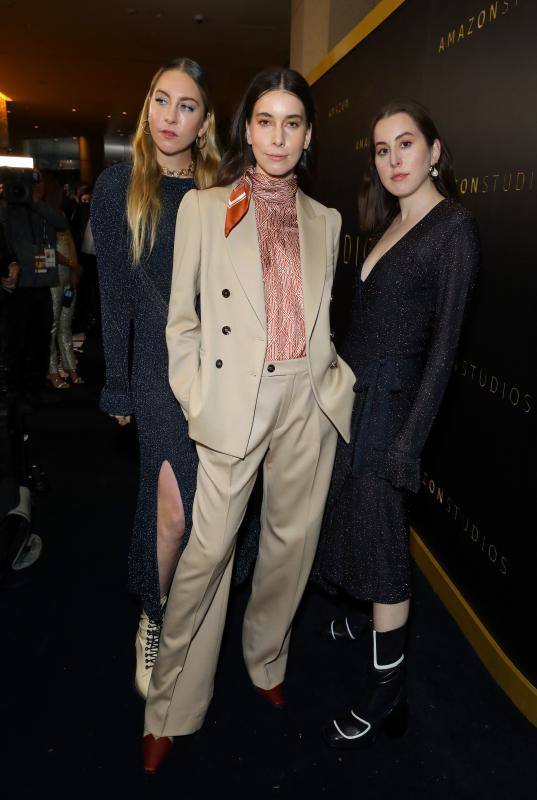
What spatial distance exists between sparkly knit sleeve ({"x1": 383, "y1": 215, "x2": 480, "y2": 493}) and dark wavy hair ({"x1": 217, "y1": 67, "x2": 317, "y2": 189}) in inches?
17.5

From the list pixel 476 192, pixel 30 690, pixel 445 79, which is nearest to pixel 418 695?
pixel 30 690

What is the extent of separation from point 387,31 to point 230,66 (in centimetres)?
933

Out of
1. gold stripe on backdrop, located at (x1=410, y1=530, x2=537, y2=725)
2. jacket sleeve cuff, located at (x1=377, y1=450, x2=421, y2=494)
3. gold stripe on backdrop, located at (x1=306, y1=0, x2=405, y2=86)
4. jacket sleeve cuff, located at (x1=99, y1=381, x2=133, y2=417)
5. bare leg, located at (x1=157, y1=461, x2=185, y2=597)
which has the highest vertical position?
gold stripe on backdrop, located at (x1=306, y1=0, x2=405, y2=86)

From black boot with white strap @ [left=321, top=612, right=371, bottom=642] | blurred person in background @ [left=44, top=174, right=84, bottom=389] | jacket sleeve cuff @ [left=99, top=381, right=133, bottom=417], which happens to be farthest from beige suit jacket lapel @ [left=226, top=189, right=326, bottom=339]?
blurred person in background @ [left=44, top=174, right=84, bottom=389]

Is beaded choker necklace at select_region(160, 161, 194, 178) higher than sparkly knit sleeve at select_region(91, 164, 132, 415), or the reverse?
beaded choker necklace at select_region(160, 161, 194, 178)

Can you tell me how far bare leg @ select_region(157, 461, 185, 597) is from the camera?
6.84 feet

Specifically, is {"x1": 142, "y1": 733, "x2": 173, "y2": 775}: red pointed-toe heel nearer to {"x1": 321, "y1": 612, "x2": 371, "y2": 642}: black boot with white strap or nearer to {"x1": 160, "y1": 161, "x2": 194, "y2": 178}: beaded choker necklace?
{"x1": 321, "y1": 612, "x2": 371, "y2": 642}: black boot with white strap

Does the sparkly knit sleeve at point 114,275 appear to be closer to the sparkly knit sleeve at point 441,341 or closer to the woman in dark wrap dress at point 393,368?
the woman in dark wrap dress at point 393,368

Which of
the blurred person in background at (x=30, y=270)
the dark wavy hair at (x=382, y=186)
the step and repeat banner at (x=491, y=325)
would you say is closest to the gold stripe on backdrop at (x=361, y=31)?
the step and repeat banner at (x=491, y=325)

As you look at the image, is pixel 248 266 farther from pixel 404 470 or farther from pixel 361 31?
pixel 361 31

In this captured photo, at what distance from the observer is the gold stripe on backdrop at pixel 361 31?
10.7ft

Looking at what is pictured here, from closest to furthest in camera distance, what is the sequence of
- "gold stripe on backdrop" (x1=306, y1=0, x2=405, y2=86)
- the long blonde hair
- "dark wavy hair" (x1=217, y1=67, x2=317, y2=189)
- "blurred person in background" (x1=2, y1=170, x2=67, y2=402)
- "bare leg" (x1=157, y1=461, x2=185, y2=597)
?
1. "dark wavy hair" (x1=217, y1=67, x2=317, y2=189)
2. the long blonde hair
3. "bare leg" (x1=157, y1=461, x2=185, y2=597)
4. "gold stripe on backdrop" (x1=306, y1=0, x2=405, y2=86)
5. "blurred person in background" (x1=2, y1=170, x2=67, y2=402)

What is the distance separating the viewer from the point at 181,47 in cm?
1038

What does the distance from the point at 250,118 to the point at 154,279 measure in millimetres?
524
